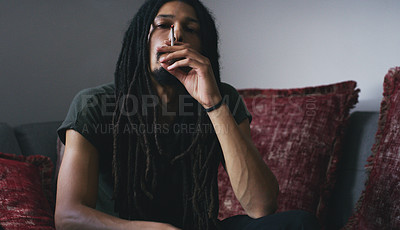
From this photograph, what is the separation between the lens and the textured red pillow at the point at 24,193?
3.31ft

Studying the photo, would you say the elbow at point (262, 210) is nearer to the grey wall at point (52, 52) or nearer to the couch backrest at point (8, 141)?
the couch backrest at point (8, 141)

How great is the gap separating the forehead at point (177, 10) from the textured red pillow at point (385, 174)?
2.49ft

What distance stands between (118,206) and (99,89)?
1.17 feet

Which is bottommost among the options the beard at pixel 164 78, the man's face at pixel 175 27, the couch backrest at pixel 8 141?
the couch backrest at pixel 8 141

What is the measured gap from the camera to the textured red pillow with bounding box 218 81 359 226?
1.45 m

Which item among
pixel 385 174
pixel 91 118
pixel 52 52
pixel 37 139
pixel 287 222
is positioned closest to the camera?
pixel 287 222

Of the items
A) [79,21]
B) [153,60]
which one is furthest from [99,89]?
[79,21]

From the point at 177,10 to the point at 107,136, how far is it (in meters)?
0.46

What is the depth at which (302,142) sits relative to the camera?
1.49 m

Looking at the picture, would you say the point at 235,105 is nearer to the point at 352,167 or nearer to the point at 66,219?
the point at 352,167

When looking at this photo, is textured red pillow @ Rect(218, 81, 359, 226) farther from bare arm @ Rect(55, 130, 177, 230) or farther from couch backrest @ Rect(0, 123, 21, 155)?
couch backrest @ Rect(0, 123, 21, 155)

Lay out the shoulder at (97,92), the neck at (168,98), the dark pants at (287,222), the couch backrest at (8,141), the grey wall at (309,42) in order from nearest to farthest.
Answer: the dark pants at (287,222) < the shoulder at (97,92) < the neck at (168,98) < the couch backrest at (8,141) < the grey wall at (309,42)

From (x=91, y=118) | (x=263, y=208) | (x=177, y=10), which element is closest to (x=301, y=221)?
(x=263, y=208)

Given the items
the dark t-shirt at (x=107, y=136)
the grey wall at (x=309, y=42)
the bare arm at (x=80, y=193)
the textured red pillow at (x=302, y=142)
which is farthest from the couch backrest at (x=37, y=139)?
the grey wall at (x=309, y=42)
